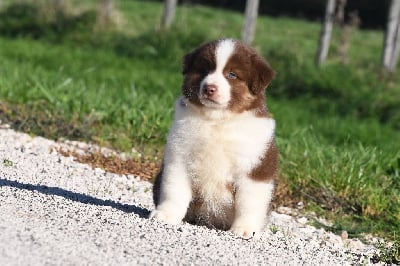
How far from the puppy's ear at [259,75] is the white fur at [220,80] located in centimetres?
17

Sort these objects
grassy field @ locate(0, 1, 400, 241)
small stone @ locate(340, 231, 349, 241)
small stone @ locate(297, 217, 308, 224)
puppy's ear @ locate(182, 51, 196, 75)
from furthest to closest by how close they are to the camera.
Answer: grassy field @ locate(0, 1, 400, 241) → small stone @ locate(297, 217, 308, 224) → small stone @ locate(340, 231, 349, 241) → puppy's ear @ locate(182, 51, 196, 75)

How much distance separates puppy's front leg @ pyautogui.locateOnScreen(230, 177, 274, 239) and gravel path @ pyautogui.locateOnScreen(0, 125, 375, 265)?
9cm

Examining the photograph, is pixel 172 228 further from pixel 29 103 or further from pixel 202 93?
pixel 29 103

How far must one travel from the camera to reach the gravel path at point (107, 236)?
440 cm

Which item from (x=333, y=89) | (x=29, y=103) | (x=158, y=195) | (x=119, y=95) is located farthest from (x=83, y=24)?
(x=158, y=195)

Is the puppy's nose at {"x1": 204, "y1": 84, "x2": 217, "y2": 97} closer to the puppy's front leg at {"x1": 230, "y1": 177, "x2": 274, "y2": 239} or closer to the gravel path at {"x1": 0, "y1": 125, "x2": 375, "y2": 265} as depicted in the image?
the puppy's front leg at {"x1": 230, "y1": 177, "x2": 274, "y2": 239}

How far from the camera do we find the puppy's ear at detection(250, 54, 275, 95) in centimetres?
536

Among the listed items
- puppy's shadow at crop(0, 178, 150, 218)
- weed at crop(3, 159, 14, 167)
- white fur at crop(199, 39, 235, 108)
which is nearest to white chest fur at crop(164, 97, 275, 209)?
white fur at crop(199, 39, 235, 108)

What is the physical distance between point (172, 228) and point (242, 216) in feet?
1.53

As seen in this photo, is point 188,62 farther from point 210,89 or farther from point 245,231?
point 245,231

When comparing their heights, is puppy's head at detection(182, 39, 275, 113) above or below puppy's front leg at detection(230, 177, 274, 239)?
above

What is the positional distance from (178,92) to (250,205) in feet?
25.1

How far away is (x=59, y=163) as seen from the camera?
A: 7.51 meters

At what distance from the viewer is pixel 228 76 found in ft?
17.4
